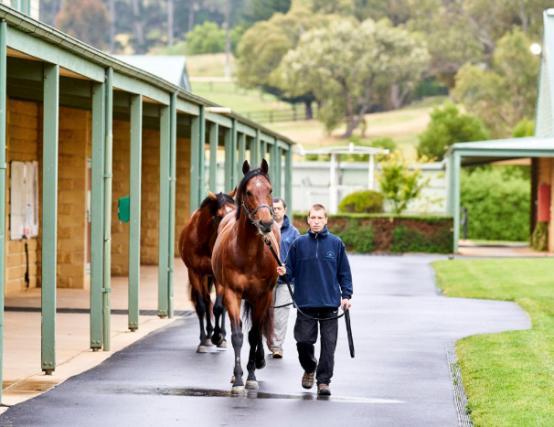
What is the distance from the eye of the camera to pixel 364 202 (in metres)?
43.2

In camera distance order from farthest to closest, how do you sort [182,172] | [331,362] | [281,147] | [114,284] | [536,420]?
[281,147] → [182,172] → [114,284] → [331,362] → [536,420]

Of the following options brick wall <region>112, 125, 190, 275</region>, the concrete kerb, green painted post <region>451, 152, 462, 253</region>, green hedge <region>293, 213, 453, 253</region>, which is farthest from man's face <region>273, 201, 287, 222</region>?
green hedge <region>293, 213, 453, 253</region>

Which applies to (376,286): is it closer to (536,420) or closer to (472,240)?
(536,420)

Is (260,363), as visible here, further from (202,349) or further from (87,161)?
(87,161)

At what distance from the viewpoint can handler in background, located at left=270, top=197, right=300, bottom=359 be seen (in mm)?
13539

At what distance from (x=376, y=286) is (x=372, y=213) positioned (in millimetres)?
17157

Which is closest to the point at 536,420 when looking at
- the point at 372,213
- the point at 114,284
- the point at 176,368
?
the point at 176,368

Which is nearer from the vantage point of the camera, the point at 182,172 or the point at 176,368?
the point at 176,368

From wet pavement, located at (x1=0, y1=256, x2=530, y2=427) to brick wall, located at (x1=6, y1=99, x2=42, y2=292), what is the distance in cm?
496

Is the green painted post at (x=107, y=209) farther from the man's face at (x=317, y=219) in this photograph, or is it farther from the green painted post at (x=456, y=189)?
the green painted post at (x=456, y=189)

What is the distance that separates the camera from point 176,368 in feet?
41.9

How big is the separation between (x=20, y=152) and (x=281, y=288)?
884 cm

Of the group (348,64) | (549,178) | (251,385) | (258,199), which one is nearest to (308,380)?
(251,385)

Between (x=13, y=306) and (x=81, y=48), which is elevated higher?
(x=81, y=48)
